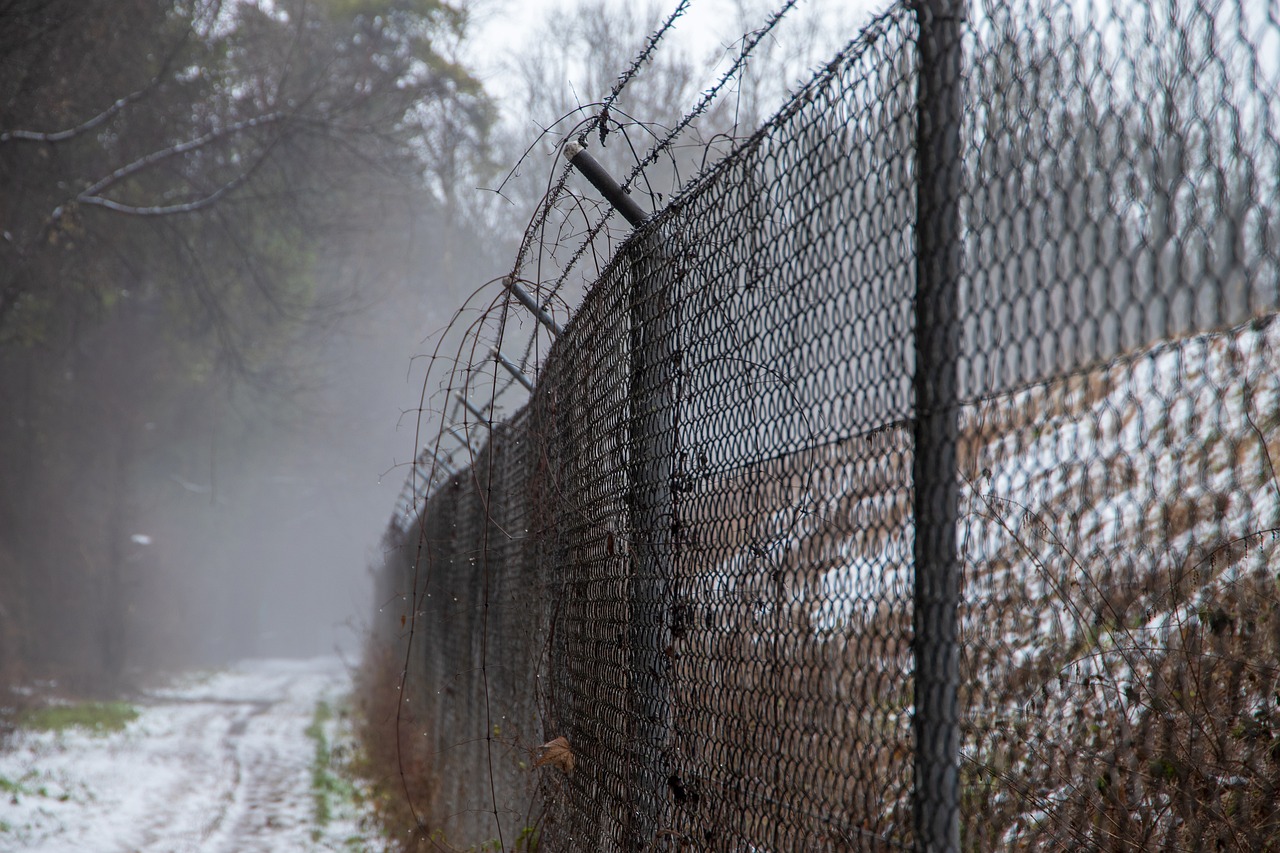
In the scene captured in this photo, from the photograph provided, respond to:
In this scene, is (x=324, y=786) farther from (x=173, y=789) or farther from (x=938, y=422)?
(x=938, y=422)

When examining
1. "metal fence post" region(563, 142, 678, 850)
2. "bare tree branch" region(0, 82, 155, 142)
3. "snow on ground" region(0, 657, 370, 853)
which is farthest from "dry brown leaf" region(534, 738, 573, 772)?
"bare tree branch" region(0, 82, 155, 142)

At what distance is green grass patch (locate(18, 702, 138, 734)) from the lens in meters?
14.0

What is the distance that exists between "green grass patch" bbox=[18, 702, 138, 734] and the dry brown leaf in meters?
13.3

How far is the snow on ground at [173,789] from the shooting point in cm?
773

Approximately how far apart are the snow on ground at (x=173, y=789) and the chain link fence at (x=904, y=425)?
5.44 metres

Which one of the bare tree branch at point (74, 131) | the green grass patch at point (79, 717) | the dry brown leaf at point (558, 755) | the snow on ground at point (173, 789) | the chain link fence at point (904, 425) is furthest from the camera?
the green grass patch at point (79, 717)

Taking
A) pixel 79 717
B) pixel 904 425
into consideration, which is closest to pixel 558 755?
pixel 904 425

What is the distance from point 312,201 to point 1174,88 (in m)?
21.7

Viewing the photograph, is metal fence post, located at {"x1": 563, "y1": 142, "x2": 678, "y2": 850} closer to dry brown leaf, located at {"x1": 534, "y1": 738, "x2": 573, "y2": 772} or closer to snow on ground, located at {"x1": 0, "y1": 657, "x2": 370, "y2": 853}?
dry brown leaf, located at {"x1": 534, "y1": 738, "x2": 573, "y2": 772}

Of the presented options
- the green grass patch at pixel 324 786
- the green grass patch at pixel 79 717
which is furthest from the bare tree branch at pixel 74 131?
the green grass patch at pixel 324 786

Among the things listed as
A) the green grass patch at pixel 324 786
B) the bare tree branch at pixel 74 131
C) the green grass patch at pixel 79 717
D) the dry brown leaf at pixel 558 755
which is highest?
the bare tree branch at pixel 74 131

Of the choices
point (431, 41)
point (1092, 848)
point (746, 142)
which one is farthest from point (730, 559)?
point (431, 41)

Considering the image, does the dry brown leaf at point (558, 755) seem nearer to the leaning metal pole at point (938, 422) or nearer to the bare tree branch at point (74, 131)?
the leaning metal pole at point (938, 422)

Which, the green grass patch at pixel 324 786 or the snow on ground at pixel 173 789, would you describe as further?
the green grass patch at pixel 324 786
